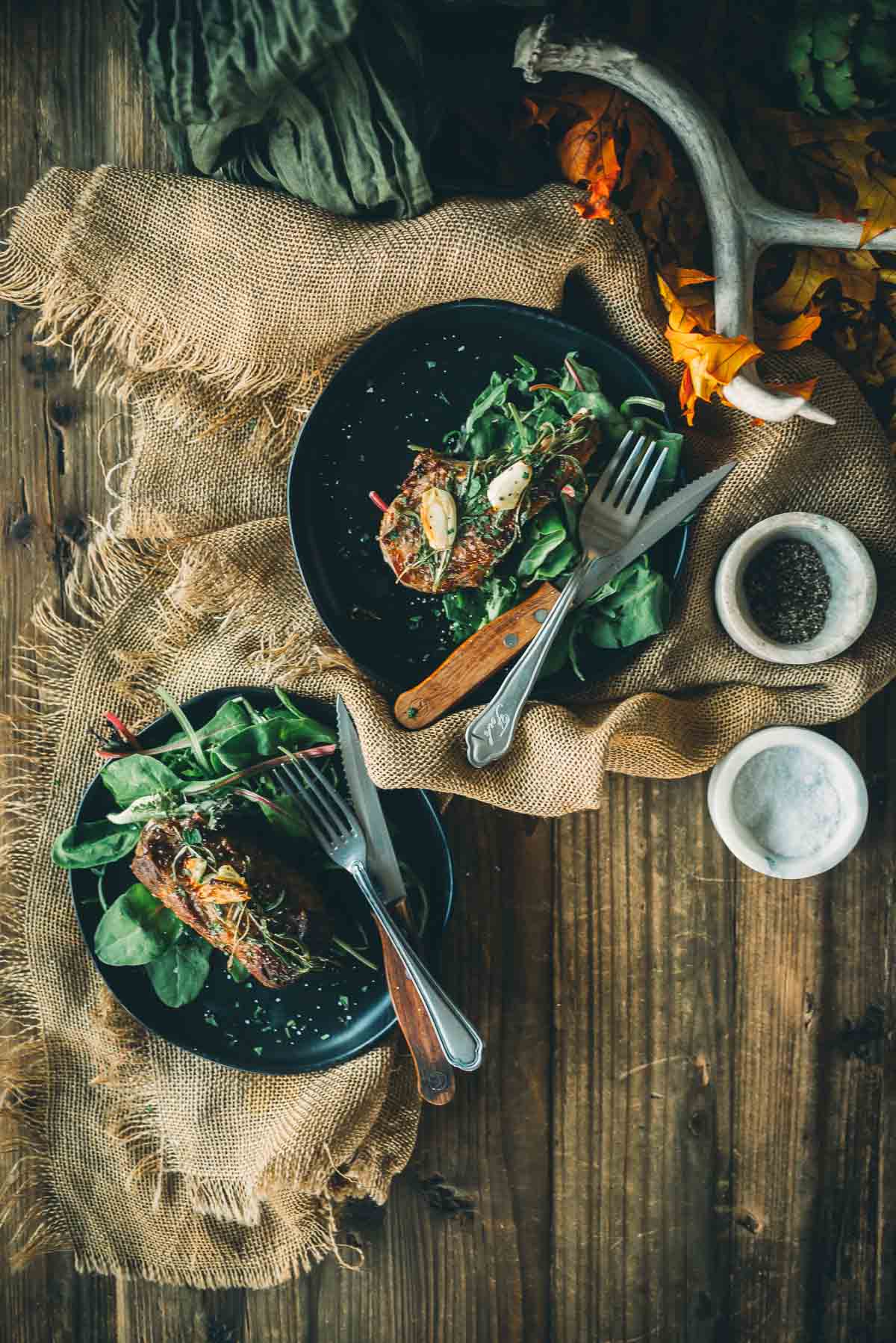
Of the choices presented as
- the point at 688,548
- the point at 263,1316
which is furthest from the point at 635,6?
the point at 263,1316

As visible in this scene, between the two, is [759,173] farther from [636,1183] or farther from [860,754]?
[636,1183]

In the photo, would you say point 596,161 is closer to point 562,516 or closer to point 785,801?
point 562,516

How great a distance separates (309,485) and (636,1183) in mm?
1082

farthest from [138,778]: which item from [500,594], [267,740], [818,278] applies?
[818,278]

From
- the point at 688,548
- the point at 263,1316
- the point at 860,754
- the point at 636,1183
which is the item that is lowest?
the point at 263,1316

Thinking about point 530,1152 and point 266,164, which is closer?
point 266,164

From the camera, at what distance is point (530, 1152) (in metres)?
1.44

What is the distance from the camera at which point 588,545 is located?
4.09 ft

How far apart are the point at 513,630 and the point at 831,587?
1.32ft

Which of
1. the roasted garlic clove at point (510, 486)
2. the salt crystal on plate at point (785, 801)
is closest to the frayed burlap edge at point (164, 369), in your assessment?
the roasted garlic clove at point (510, 486)

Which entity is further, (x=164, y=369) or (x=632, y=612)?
(x=164, y=369)

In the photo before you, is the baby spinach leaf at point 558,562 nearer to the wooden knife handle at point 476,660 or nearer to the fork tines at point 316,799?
the wooden knife handle at point 476,660

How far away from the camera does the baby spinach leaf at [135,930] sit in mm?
1276

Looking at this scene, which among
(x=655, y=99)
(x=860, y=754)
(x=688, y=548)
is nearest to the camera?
(x=655, y=99)
